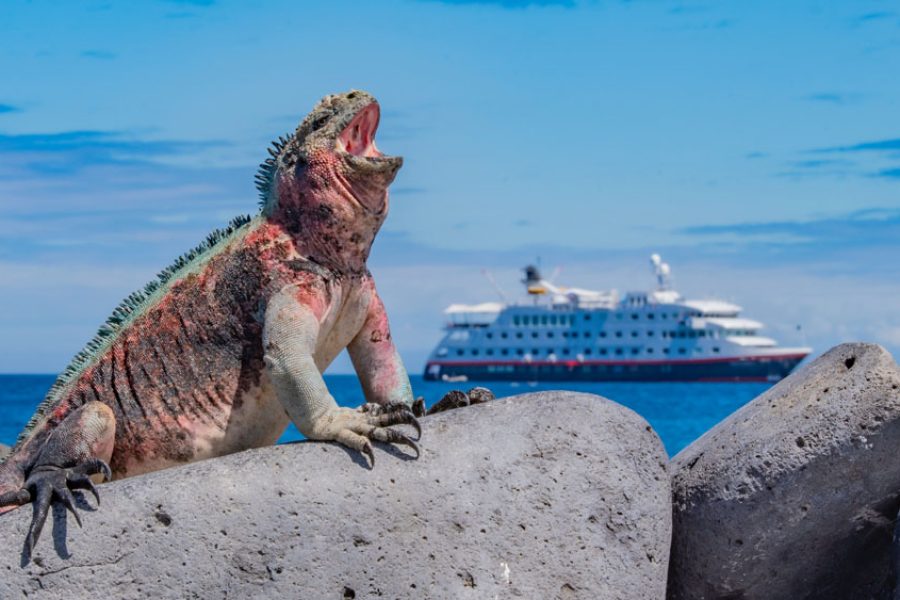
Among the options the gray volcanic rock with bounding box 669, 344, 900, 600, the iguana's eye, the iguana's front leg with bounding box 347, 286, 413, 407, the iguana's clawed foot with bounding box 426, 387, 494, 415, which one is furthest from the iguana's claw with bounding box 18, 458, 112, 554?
the gray volcanic rock with bounding box 669, 344, 900, 600

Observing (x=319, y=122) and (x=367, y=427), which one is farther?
(x=319, y=122)

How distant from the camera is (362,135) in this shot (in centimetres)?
633

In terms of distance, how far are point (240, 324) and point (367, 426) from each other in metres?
0.85

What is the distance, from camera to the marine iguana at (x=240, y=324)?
20.1ft

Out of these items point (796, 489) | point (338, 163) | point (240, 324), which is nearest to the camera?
point (338, 163)

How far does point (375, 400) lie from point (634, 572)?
4.90 feet

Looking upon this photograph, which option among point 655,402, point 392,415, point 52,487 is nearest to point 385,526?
point 392,415

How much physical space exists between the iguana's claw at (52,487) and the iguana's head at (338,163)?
57.6 inches

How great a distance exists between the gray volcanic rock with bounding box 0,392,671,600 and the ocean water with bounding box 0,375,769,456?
680 inches

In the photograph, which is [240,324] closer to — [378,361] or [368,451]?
[378,361]

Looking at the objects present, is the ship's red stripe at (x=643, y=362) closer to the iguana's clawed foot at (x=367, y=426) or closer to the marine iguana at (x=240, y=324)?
the marine iguana at (x=240, y=324)

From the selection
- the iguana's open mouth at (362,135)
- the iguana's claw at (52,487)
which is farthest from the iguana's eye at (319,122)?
the iguana's claw at (52,487)

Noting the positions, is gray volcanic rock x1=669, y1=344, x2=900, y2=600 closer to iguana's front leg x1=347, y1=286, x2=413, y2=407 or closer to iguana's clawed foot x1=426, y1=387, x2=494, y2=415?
iguana's clawed foot x1=426, y1=387, x2=494, y2=415

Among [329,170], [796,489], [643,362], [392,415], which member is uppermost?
[329,170]
